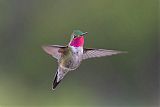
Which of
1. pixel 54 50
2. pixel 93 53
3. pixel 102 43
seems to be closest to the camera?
pixel 54 50

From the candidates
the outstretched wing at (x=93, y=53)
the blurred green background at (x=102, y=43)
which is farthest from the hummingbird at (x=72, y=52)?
the blurred green background at (x=102, y=43)

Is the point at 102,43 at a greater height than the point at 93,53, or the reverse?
the point at 102,43

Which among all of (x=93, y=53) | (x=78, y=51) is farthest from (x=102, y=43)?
(x=78, y=51)

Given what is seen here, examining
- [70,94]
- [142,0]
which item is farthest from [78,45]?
[142,0]

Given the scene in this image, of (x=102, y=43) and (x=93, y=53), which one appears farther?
(x=102, y=43)

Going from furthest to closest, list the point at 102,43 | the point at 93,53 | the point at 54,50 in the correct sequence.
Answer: the point at 102,43 < the point at 93,53 < the point at 54,50

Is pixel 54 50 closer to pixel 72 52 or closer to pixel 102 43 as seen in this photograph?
pixel 72 52
